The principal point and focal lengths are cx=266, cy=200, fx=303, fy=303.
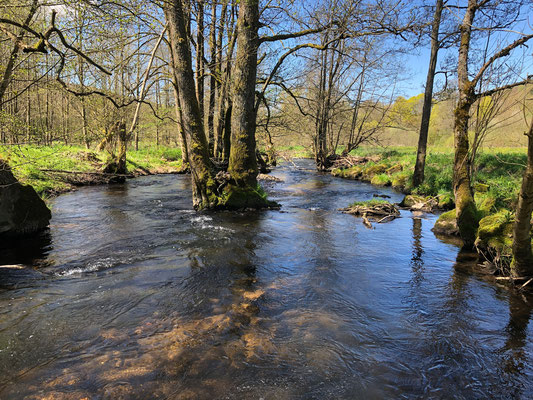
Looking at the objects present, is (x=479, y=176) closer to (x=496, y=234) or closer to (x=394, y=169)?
(x=394, y=169)

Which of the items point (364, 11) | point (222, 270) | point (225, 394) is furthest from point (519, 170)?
point (225, 394)

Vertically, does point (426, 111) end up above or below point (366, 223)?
above

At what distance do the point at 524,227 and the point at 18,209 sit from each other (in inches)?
363

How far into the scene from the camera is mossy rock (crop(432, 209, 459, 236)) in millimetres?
7941

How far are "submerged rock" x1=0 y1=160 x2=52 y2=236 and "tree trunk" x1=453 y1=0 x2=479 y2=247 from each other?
940 centimetres

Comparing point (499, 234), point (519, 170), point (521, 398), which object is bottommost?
point (521, 398)

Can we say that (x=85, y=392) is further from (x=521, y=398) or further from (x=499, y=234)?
(x=499, y=234)

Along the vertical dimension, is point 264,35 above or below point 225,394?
above

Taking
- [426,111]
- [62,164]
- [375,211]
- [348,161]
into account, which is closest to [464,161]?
[375,211]

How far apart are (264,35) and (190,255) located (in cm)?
667

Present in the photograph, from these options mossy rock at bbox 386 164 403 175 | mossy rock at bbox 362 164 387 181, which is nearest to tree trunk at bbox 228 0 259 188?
mossy rock at bbox 362 164 387 181

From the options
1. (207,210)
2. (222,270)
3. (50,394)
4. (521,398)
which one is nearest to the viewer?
(50,394)

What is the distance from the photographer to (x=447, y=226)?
805cm

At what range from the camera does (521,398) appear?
9.12 ft
